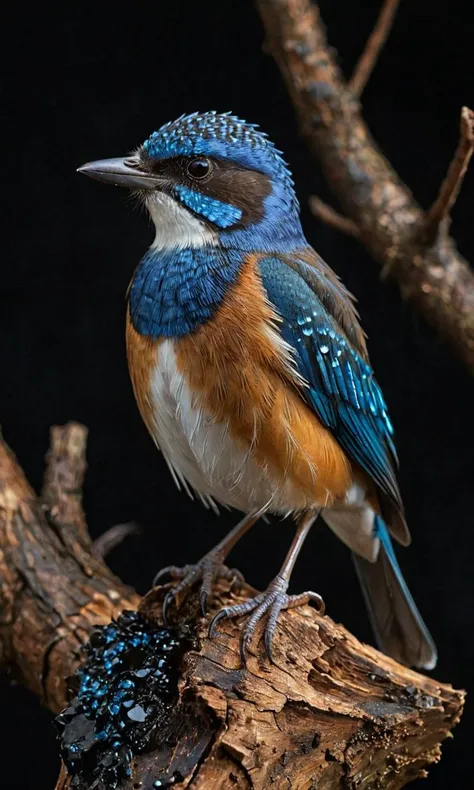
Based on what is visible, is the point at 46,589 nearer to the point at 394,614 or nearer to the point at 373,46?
the point at 394,614

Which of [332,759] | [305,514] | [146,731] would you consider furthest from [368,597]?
[146,731]

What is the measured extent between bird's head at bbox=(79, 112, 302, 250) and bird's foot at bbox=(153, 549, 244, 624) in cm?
94

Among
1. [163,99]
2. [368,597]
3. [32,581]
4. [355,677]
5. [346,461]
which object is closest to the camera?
[355,677]

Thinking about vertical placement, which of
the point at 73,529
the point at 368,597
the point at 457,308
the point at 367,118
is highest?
the point at 367,118

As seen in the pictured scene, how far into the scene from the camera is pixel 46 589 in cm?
323

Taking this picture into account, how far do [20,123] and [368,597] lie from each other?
2412 millimetres

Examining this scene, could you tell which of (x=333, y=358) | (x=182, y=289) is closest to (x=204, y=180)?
(x=182, y=289)

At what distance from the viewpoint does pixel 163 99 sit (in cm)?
426

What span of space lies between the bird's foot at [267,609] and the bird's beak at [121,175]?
116cm

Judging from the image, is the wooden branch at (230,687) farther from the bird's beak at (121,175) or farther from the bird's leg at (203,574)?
the bird's beak at (121,175)

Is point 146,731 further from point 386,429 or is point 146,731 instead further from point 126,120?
point 126,120

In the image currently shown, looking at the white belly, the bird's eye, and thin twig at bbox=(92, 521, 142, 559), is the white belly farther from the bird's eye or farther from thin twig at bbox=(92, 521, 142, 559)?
thin twig at bbox=(92, 521, 142, 559)

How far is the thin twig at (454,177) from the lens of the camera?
2928 mm

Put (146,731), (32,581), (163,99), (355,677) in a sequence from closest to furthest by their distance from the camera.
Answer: (146,731) < (355,677) < (32,581) < (163,99)
